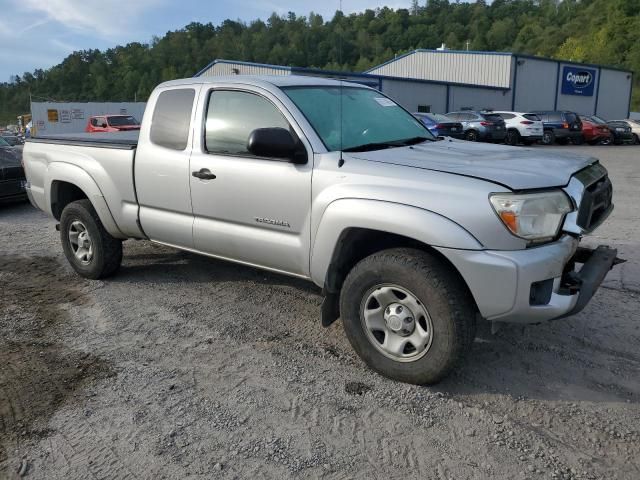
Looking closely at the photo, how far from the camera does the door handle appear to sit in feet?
14.0

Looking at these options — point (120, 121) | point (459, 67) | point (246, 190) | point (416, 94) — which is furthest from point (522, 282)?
point (459, 67)

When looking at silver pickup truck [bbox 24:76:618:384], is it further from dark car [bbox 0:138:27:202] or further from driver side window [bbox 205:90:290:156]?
dark car [bbox 0:138:27:202]

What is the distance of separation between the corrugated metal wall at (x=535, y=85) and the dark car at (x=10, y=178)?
34.2 metres

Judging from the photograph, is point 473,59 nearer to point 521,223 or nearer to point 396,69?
point 396,69

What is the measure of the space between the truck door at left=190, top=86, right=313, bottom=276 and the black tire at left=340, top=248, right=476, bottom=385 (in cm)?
49

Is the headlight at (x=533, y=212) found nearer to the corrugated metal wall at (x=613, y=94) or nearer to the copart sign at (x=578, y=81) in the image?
the copart sign at (x=578, y=81)

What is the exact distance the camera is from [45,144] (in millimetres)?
5828

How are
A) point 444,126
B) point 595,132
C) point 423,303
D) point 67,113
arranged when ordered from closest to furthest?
point 423,303
point 444,126
point 595,132
point 67,113

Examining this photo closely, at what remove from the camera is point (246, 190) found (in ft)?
13.4

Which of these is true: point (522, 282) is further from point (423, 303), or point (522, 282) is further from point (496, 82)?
point (496, 82)

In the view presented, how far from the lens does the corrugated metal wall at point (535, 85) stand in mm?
38219

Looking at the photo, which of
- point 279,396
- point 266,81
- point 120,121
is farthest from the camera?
point 120,121

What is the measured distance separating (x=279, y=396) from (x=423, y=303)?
3.32ft

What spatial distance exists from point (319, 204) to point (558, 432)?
188cm
